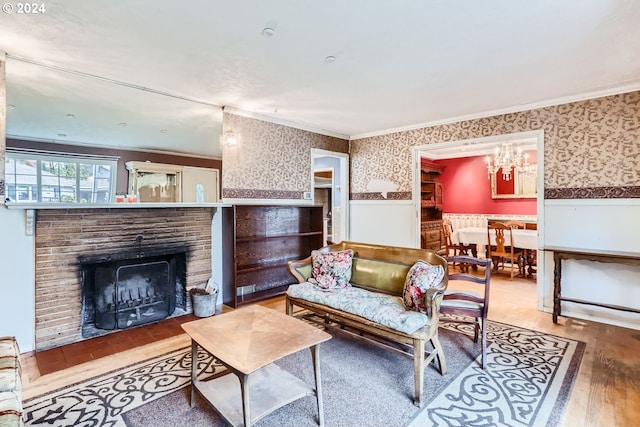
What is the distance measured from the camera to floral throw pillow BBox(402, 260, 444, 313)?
2385 mm

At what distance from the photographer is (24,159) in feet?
8.63

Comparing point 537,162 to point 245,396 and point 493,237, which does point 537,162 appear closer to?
point 493,237

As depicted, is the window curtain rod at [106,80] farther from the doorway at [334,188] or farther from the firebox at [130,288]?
the doorway at [334,188]

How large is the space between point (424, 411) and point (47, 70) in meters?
3.88

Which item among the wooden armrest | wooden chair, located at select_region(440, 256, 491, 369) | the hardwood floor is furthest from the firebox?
wooden chair, located at select_region(440, 256, 491, 369)

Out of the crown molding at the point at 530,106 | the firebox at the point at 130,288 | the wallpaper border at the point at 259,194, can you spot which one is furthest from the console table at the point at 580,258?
the firebox at the point at 130,288

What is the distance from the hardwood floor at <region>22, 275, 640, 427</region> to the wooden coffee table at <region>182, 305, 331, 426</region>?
1.04 m

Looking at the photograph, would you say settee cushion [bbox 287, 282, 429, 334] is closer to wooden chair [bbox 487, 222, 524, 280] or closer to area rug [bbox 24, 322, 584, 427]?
area rug [bbox 24, 322, 584, 427]

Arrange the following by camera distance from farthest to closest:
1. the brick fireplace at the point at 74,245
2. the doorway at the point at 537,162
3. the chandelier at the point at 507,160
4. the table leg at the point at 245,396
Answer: the chandelier at the point at 507,160, the doorway at the point at 537,162, the brick fireplace at the point at 74,245, the table leg at the point at 245,396

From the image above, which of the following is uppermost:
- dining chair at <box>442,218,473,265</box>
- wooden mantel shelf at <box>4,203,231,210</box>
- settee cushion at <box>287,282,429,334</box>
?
wooden mantel shelf at <box>4,203,231,210</box>

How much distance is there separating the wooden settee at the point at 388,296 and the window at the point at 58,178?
1948 millimetres

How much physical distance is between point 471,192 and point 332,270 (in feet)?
18.0

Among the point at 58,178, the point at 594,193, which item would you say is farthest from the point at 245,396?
the point at 594,193

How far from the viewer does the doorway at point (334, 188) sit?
5.61 metres
